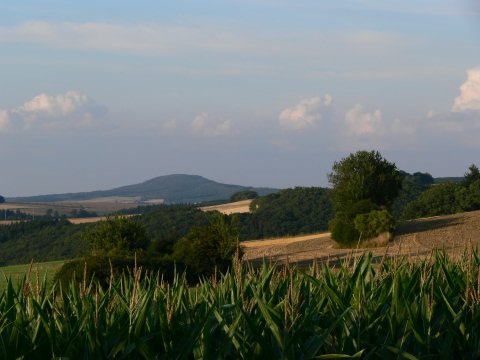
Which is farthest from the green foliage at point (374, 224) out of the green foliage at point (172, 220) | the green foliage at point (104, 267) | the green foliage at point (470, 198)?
the green foliage at point (172, 220)

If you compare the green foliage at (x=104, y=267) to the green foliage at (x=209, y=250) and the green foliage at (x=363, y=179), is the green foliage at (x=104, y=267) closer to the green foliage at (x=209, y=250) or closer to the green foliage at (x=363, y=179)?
the green foliage at (x=209, y=250)

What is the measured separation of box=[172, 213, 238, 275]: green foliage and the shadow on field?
36.2 feet

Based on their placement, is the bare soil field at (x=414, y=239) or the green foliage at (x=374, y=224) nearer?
the bare soil field at (x=414, y=239)

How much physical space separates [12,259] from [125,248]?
33.4 meters

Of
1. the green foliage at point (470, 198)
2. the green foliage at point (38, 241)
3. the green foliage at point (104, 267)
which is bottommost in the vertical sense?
the green foliage at point (38, 241)

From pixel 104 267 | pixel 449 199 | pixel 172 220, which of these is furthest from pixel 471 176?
pixel 104 267

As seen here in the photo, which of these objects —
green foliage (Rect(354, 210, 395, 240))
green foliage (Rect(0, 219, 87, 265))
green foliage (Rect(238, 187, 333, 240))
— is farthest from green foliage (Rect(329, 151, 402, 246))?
green foliage (Rect(0, 219, 87, 265))

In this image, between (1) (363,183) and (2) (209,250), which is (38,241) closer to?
(1) (363,183)

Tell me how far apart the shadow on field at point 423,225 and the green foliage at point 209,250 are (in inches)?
434

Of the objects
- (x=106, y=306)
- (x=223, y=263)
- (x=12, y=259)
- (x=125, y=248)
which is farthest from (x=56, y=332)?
(x=12, y=259)

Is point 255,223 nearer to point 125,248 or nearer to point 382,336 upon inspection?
point 125,248

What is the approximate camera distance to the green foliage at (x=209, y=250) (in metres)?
21.4

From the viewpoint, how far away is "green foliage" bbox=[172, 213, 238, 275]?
21.4 meters

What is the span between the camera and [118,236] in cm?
2417
